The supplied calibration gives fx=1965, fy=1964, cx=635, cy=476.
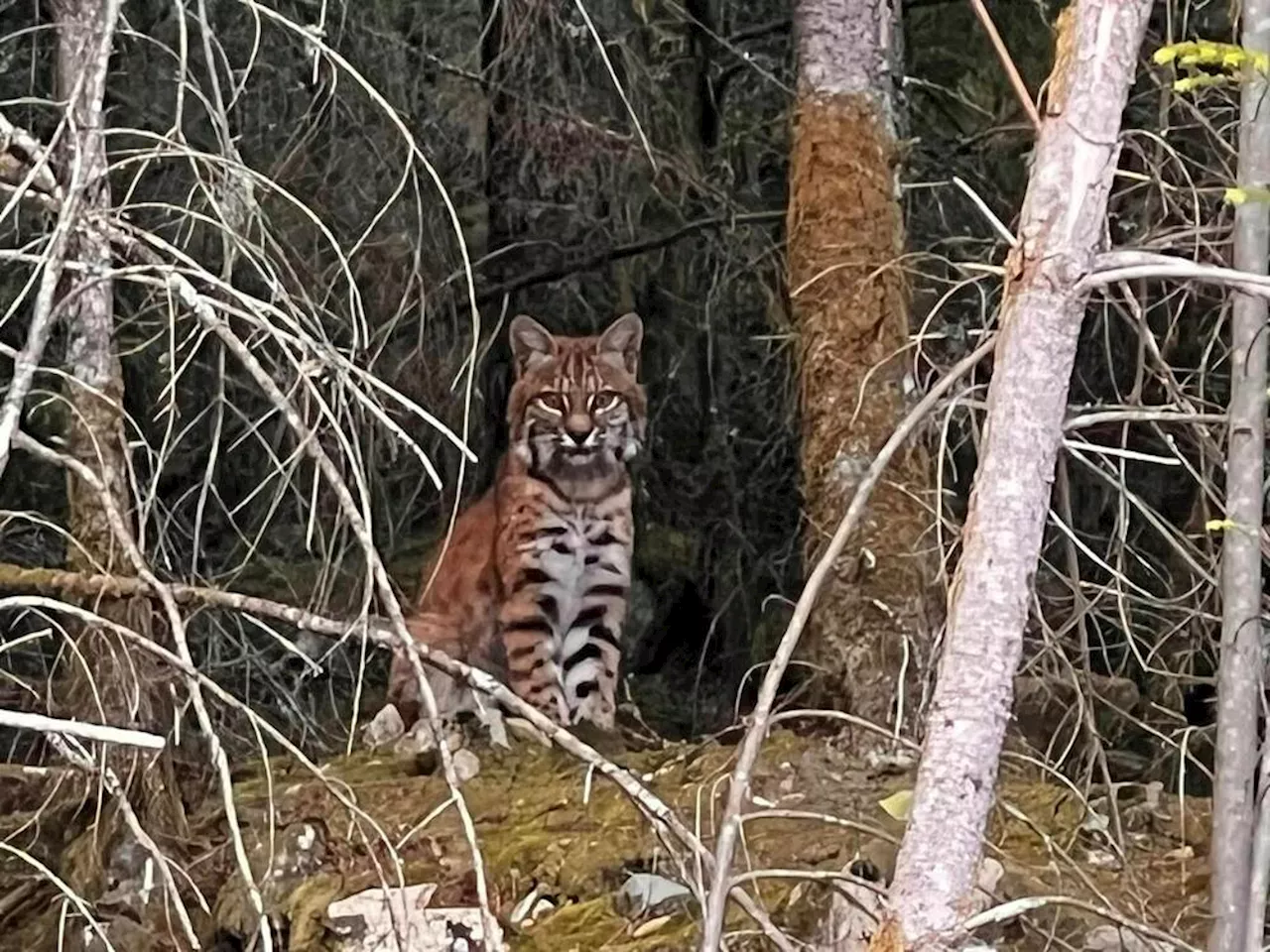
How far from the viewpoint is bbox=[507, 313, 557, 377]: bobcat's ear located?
758 centimetres

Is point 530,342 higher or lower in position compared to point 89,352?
lower

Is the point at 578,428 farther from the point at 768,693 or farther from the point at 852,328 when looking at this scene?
the point at 768,693

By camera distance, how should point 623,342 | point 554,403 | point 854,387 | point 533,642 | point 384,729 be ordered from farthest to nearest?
point 623,342 → point 554,403 → point 533,642 → point 384,729 → point 854,387

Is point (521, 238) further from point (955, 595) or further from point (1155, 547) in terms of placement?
point (955, 595)

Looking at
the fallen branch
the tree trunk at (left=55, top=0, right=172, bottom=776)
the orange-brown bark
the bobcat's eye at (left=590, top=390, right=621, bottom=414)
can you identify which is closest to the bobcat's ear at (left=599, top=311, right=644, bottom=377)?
the bobcat's eye at (left=590, top=390, right=621, bottom=414)

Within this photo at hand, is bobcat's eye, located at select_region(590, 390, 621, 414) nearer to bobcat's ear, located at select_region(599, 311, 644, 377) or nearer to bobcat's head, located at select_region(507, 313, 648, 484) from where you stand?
bobcat's head, located at select_region(507, 313, 648, 484)

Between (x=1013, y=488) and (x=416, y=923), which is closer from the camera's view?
(x=1013, y=488)

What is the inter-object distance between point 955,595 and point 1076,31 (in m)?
0.96

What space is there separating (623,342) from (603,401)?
0.95 ft

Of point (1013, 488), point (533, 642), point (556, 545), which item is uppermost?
point (1013, 488)

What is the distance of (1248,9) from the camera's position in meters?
3.87

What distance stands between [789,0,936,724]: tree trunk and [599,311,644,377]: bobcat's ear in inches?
54.3

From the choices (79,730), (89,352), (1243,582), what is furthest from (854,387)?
(79,730)

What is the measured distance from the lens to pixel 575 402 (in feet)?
24.6
